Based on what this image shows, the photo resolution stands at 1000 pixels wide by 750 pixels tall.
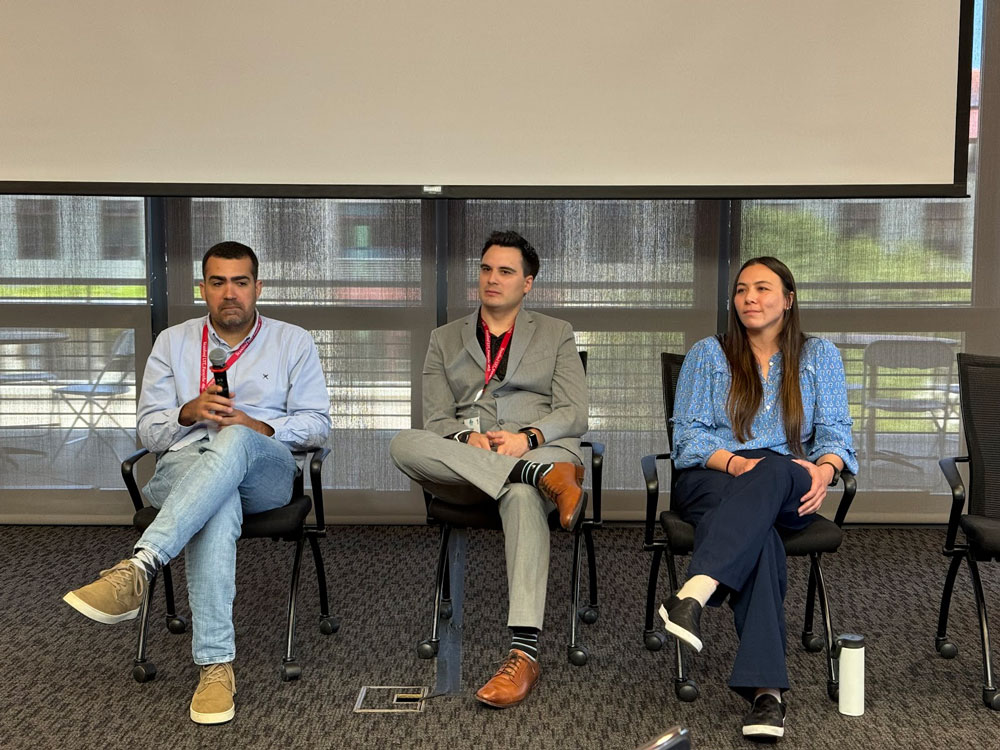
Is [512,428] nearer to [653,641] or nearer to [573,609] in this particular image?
[573,609]

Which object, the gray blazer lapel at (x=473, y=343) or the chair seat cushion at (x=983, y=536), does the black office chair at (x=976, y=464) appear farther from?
the gray blazer lapel at (x=473, y=343)

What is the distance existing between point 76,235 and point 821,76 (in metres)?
3.44

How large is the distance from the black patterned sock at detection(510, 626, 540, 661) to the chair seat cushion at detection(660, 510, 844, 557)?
1.61ft

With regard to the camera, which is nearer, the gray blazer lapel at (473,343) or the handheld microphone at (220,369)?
the handheld microphone at (220,369)

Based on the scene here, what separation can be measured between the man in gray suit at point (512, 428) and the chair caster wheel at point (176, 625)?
930 millimetres

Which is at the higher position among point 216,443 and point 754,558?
point 216,443

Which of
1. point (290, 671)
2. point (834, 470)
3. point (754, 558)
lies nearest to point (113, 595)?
point (290, 671)

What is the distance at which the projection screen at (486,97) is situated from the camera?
4.07 metres

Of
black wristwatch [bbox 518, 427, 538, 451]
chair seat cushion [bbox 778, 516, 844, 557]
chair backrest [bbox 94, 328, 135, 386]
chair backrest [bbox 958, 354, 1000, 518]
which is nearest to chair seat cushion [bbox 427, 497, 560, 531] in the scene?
black wristwatch [bbox 518, 427, 538, 451]

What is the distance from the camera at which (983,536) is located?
2859mm

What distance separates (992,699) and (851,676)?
1.40 ft

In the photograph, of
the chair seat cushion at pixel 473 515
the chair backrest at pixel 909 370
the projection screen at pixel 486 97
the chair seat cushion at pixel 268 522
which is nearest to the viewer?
the chair seat cushion at pixel 268 522

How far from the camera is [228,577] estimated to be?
280 centimetres

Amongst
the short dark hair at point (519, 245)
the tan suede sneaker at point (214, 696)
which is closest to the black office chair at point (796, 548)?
the short dark hair at point (519, 245)
